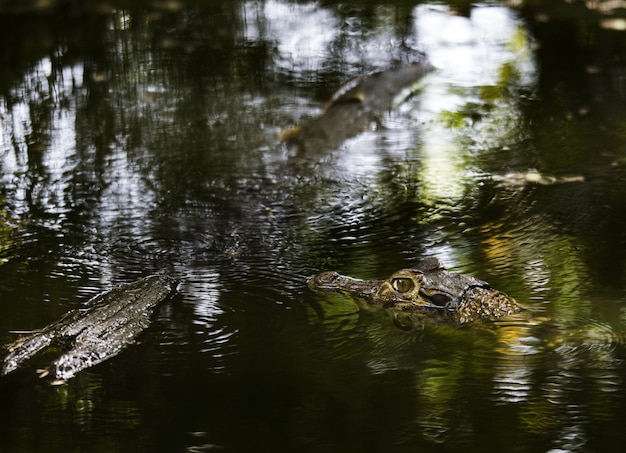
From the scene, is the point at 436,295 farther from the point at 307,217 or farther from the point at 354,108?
the point at 354,108

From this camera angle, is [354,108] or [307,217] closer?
[307,217]

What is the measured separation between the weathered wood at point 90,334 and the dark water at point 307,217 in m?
0.06

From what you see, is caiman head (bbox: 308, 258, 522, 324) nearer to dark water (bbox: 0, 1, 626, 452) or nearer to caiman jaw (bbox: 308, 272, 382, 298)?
caiman jaw (bbox: 308, 272, 382, 298)

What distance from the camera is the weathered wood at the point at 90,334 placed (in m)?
3.39

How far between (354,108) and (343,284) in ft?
9.63

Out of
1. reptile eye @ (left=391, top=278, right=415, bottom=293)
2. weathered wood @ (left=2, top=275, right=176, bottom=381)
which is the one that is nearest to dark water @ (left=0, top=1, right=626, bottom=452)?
weathered wood @ (left=2, top=275, right=176, bottom=381)

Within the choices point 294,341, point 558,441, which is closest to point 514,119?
point 294,341

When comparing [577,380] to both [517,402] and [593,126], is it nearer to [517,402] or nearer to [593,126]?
[517,402]

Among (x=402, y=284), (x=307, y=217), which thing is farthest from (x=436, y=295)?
(x=307, y=217)

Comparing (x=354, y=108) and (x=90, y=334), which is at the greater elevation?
(x=354, y=108)

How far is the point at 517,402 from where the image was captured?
3.04 meters

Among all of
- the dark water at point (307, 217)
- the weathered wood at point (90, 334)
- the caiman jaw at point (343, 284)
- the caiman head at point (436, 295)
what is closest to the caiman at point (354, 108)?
the dark water at point (307, 217)

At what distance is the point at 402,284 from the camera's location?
12.4 ft

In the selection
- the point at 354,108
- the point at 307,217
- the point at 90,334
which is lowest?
the point at 90,334
